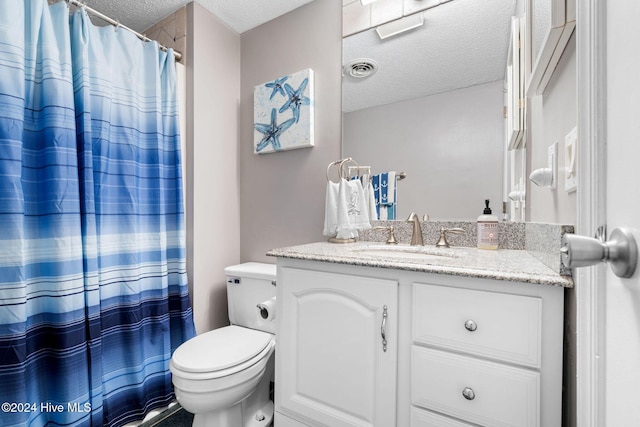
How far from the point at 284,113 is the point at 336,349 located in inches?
52.2

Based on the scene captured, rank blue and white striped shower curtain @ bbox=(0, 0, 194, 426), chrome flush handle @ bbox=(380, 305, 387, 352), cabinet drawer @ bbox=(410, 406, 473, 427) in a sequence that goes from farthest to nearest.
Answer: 1. blue and white striped shower curtain @ bbox=(0, 0, 194, 426)
2. chrome flush handle @ bbox=(380, 305, 387, 352)
3. cabinet drawer @ bbox=(410, 406, 473, 427)

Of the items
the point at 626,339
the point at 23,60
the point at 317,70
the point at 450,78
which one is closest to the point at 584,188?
the point at 626,339

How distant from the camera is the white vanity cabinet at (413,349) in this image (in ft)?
2.28

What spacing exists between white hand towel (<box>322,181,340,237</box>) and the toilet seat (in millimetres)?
588

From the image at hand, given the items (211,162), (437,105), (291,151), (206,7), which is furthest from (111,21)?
(437,105)

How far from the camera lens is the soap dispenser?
118 cm

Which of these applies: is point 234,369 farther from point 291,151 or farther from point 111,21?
point 111,21

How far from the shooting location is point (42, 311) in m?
1.17

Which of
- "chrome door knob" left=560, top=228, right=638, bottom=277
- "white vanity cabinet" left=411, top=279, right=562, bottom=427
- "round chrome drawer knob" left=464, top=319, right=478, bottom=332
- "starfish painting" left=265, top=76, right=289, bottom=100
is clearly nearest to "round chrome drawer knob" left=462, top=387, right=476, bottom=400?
"white vanity cabinet" left=411, top=279, right=562, bottom=427

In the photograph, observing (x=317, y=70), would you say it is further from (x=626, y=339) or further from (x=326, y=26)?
(x=626, y=339)

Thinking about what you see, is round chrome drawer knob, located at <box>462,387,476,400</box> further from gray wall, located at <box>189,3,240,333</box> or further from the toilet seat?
gray wall, located at <box>189,3,240,333</box>

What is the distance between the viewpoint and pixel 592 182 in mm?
411

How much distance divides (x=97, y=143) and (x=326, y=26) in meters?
1.32

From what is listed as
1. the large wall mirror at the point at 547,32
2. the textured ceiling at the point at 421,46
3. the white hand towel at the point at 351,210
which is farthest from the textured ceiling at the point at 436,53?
the white hand towel at the point at 351,210
